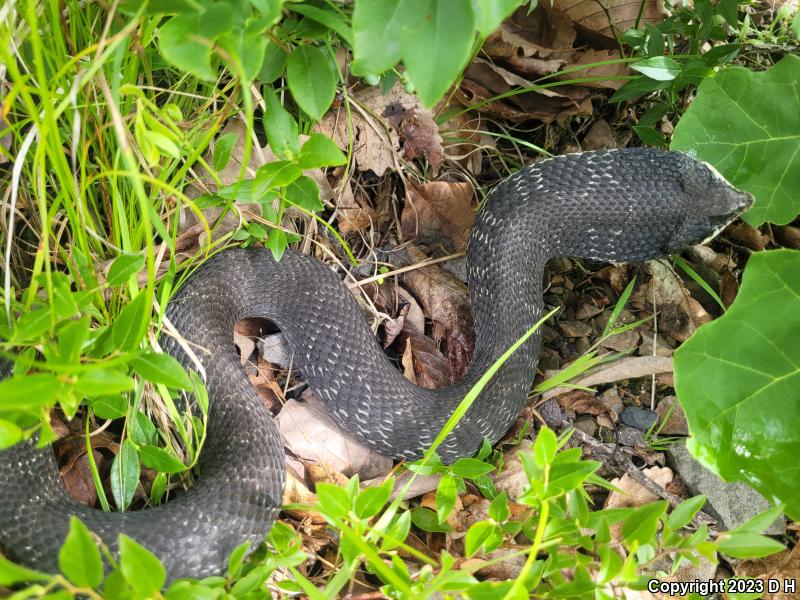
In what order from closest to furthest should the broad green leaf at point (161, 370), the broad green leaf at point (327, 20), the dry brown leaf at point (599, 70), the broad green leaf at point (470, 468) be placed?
the broad green leaf at point (161, 370)
the broad green leaf at point (327, 20)
the broad green leaf at point (470, 468)
the dry brown leaf at point (599, 70)

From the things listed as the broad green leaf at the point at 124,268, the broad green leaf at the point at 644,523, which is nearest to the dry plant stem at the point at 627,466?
the broad green leaf at the point at 644,523

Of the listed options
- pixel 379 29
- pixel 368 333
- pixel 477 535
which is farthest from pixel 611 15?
pixel 477 535

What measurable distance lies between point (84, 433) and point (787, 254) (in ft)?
10.5

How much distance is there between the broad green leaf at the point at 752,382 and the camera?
2.83m

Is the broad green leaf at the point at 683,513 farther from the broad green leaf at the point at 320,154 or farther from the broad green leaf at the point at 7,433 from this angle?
the broad green leaf at the point at 7,433

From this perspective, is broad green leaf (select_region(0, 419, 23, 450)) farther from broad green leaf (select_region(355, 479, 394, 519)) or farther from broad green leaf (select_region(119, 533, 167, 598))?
broad green leaf (select_region(355, 479, 394, 519))

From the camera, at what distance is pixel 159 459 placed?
2844 mm

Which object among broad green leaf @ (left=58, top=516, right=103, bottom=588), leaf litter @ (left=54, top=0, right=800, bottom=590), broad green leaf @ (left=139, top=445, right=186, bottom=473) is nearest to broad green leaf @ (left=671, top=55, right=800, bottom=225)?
leaf litter @ (left=54, top=0, right=800, bottom=590)

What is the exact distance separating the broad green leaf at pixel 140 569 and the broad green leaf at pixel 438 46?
142 centimetres

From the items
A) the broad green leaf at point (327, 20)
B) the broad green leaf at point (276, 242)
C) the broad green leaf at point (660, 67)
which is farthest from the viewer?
the broad green leaf at point (660, 67)

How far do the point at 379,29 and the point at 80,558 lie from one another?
1608 millimetres

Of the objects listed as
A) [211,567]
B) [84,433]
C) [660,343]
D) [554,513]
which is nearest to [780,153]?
[660,343]

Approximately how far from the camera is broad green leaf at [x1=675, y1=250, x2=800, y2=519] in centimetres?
283

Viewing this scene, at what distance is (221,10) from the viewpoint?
70.2 inches
